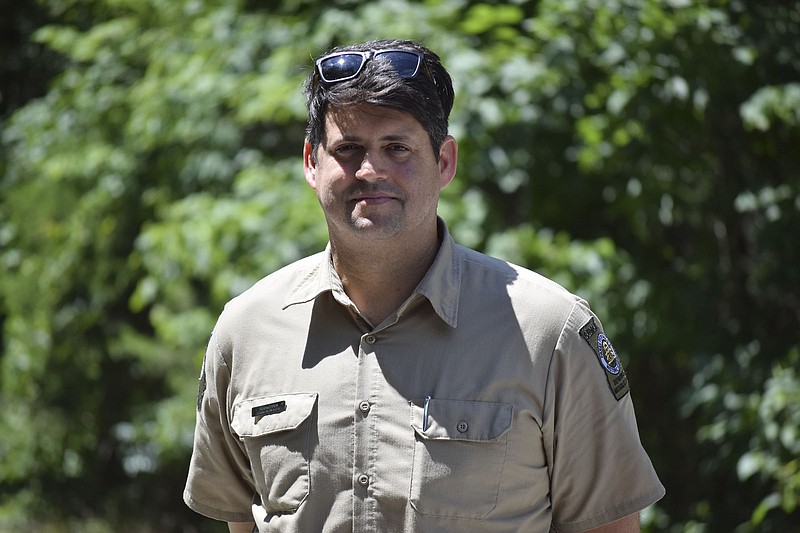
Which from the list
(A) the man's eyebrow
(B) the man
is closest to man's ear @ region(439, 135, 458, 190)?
(B) the man

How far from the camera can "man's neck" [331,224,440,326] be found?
198cm

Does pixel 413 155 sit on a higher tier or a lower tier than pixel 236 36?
higher

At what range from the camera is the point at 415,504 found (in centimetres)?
182

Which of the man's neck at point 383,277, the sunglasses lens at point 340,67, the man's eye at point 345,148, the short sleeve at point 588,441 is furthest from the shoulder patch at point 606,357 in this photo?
the sunglasses lens at point 340,67

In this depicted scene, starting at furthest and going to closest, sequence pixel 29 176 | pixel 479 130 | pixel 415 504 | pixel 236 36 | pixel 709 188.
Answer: pixel 29 176
pixel 236 36
pixel 709 188
pixel 479 130
pixel 415 504

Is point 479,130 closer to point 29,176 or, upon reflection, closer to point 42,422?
point 29,176

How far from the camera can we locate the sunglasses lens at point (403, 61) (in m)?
1.92

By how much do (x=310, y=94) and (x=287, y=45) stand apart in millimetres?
2585

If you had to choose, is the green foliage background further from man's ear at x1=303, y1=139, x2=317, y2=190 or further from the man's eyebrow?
the man's eyebrow

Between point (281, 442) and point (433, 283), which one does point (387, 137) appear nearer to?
point (433, 283)

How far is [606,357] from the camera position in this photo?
6.41 ft

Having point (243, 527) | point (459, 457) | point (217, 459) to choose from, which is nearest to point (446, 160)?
point (459, 457)

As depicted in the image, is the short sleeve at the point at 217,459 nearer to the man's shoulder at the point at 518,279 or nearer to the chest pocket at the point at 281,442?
the chest pocket at the point at 281,442

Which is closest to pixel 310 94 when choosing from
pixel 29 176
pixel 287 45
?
pixel 287 45
